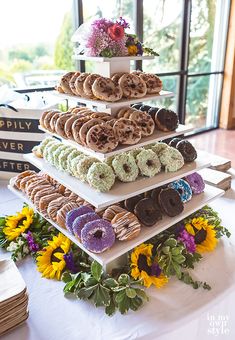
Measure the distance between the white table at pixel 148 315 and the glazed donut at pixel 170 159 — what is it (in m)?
0.51

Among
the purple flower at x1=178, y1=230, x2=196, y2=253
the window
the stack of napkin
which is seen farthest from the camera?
the window

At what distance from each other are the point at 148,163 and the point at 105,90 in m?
0.40

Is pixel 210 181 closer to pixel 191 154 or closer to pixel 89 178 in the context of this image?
pixel 191 154

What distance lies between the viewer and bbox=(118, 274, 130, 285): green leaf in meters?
1.43

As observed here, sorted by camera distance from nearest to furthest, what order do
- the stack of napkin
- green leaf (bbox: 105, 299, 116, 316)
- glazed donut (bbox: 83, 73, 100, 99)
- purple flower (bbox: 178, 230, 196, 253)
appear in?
the stack of napkin < green leaf (bbox: 105, 299, 116, 316) < glazed donut (bbox: 83, 73, 100, 99) < purple flower (bbox: 178, 230, 196, 253)

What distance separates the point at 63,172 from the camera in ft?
5.41

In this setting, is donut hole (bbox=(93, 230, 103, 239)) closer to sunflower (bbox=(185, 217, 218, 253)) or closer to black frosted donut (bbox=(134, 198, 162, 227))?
black frosted donut (bbox=(134, 198, 162, 227))

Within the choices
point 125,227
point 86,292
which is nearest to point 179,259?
point 125,227

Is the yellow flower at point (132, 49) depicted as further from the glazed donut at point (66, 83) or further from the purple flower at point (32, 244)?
the purple flower at point (32, 244)

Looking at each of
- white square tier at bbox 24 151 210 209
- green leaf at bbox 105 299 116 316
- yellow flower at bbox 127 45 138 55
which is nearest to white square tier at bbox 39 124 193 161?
white square tier at bbox 24 151 210 209

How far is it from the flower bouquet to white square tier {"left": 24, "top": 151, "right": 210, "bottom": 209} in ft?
1.86

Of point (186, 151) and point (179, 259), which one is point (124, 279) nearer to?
point (179, 259)

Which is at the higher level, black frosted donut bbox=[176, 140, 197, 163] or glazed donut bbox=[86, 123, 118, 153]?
glazed donut bbox=[86, 123, 118, 153]

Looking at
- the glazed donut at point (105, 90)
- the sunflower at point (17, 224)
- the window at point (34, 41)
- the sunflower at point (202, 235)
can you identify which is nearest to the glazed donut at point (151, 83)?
the glazed donut at point (105, 90)
